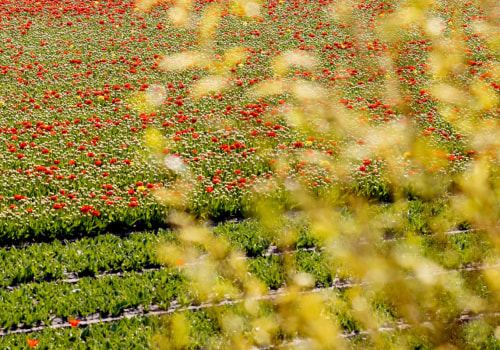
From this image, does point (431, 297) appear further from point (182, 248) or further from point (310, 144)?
point (310, 144)

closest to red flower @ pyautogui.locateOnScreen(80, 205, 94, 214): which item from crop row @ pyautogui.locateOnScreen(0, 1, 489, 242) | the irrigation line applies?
crop row @ pyautogui.locateOnScreen(0, 1, 489, 242)

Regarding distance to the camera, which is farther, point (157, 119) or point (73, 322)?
point (157, 119)

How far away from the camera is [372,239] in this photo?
4.76 metres

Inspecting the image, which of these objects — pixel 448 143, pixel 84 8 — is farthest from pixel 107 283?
pixel 84 8

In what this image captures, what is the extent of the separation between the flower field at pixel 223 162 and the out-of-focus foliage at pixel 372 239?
0.08ft

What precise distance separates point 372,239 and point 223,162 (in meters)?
2.03

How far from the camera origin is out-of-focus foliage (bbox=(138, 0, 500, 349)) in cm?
371

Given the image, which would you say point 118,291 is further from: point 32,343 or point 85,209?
point 85,209

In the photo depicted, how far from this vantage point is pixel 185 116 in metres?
7.08

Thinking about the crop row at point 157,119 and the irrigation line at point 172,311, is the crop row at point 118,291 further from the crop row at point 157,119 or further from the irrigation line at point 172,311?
the crop row at point 157,119

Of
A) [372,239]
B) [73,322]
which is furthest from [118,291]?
[372,239]

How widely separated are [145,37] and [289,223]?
6.61 meters

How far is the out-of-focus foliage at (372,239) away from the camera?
371 centimetres

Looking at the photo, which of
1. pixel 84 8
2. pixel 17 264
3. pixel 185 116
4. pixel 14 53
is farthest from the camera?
pixel 84 8
